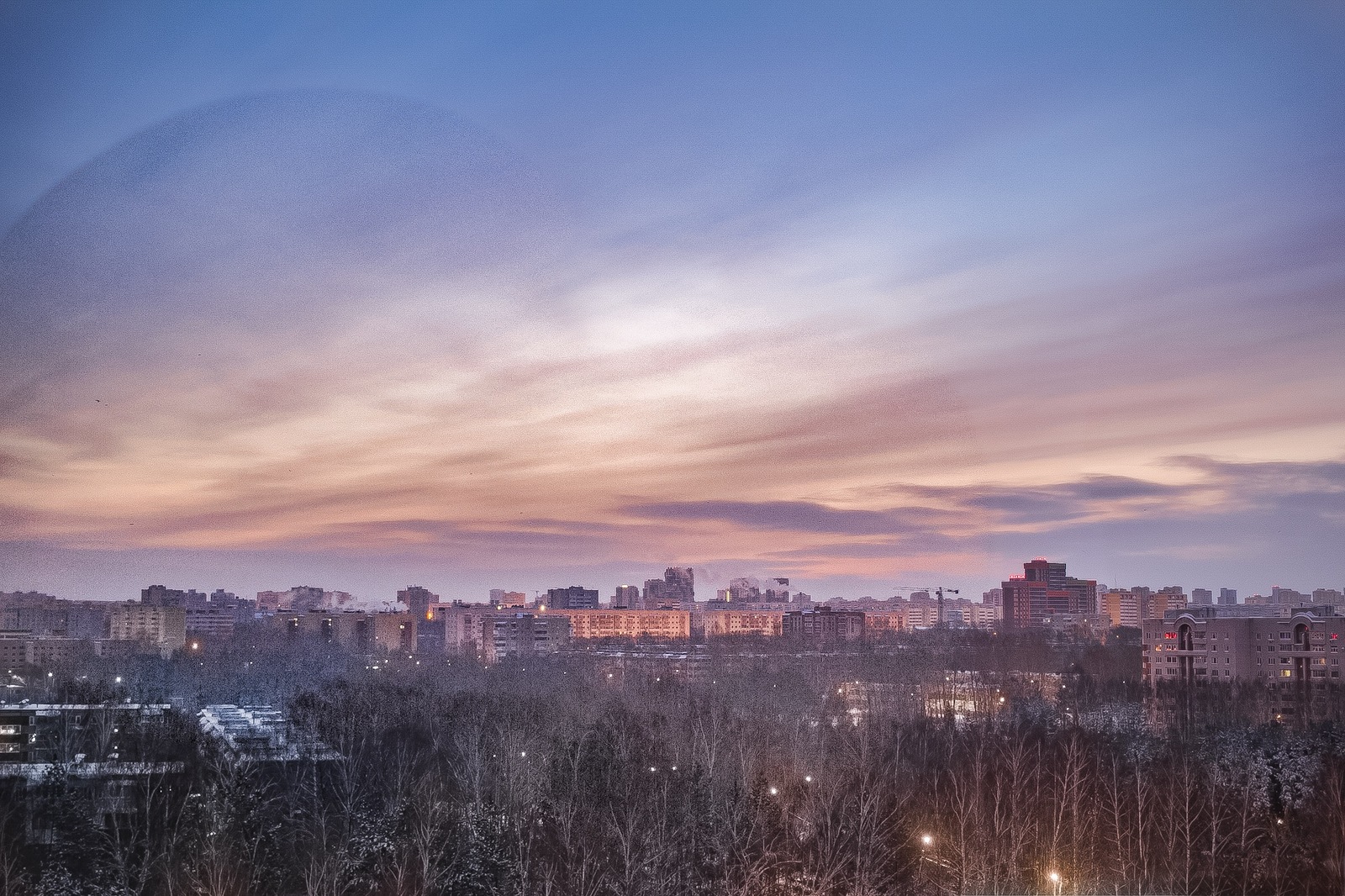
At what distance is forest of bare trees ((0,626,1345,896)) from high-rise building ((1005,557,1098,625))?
79784 millimetres

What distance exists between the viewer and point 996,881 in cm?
1429

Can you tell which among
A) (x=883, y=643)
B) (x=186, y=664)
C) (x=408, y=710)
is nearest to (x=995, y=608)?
(x=883, y=643)

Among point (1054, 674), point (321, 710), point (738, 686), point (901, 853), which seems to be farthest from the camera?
point (1054, 674)

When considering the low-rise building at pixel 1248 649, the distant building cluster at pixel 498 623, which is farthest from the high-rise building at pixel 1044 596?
the low-rise building at pixel 1248 649

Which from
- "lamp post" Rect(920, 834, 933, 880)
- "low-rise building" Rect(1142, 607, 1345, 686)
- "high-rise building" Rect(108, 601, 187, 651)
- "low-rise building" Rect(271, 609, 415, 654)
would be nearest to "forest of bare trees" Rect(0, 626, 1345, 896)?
"lamp post" Rect(920, 834, 933, 880)

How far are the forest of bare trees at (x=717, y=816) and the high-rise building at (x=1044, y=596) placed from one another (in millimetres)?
79784

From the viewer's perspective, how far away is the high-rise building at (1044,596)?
4112 inches

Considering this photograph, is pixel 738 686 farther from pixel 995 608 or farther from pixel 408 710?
pixel 995 608

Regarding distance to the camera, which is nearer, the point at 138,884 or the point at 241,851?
the point at 138,884

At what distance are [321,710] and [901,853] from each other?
1648 centimetres

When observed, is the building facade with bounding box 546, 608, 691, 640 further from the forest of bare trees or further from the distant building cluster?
the forest of bare trees

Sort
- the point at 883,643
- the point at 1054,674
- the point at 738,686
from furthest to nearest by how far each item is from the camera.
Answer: the point at 883,643 → the point at 1054,674 → the point at 738,686

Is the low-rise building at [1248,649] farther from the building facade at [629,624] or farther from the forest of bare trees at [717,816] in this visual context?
the building facade at [629,624]

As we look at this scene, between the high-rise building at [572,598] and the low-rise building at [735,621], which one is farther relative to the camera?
the high-rise building at [572,598]
